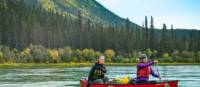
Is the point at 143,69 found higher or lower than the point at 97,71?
higher

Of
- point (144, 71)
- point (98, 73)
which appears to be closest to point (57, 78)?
point (98, 73)

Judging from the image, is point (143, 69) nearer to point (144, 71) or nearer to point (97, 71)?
point (144, 71)

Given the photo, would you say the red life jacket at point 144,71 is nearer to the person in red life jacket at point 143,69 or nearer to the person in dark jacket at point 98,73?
the person in red life jacket at point 143,69

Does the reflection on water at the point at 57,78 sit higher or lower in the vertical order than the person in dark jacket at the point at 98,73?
lower

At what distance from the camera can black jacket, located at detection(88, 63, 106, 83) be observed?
3328cm

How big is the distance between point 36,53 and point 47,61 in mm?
5738

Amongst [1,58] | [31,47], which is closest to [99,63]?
[1,58]

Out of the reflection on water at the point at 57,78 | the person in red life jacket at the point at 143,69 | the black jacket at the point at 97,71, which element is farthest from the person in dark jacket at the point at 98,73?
the reflection on water at the point at 57,78

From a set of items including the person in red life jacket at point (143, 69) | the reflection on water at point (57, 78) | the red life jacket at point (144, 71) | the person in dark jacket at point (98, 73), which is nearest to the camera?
the person in red life jacket at point (143, 69)

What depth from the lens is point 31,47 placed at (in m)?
199

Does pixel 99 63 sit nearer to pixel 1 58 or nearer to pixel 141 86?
pixel 141 86

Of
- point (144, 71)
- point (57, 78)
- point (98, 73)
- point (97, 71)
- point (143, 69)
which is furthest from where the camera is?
point (57, 78)

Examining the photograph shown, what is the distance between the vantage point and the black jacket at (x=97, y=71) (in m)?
33.3

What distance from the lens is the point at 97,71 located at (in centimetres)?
3359
